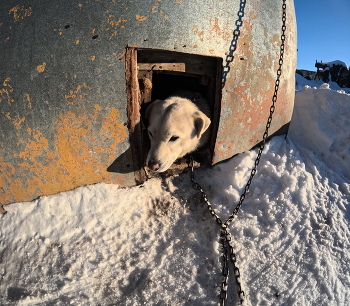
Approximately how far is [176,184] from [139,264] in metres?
1.13

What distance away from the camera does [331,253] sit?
2762 mm

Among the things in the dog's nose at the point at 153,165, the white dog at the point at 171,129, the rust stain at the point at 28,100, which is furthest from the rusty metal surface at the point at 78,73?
the white dog at the point at 171,129

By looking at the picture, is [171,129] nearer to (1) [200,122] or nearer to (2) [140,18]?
(1) [200,122]

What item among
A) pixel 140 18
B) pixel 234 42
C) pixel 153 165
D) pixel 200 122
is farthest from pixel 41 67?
pixel 234 42

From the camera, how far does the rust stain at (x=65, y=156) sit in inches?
102

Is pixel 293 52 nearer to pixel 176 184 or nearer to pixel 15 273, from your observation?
pixel 176 184

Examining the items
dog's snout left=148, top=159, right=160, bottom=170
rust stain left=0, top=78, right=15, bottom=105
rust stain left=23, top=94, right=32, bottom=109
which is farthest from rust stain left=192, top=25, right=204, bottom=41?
rust stain left=0, top=78, right=15, bottom=105

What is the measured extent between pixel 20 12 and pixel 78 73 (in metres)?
0.84

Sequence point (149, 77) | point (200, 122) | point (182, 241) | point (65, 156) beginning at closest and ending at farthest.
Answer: point (65, 156) → point (182, 241) → point (149, 77) → point (200, 122)

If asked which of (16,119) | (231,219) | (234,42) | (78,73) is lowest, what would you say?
(231,219)

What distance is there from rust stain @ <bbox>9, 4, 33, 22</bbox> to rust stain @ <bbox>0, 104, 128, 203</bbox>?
3.31 feet

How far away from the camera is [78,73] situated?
249cm

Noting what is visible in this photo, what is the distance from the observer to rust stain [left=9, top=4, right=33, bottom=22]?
2504mm

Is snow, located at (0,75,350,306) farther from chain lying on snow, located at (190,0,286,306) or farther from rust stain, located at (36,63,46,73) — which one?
rust stain, located at (36,63,46,73)
